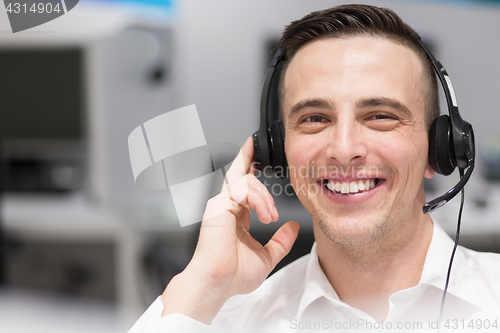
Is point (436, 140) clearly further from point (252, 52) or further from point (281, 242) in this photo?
point (252, 52)

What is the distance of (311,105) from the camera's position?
831 millimetres

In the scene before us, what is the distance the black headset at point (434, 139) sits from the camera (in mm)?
762

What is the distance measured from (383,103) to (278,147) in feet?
0.79

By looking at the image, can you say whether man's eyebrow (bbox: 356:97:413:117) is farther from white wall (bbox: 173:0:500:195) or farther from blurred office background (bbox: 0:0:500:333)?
blurred office background (bbox: 0:0:500:333)

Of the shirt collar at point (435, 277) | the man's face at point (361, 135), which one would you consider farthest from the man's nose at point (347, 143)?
the shirt collar at point (435, 277)

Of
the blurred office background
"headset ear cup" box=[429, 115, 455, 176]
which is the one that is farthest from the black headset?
the blurred office background

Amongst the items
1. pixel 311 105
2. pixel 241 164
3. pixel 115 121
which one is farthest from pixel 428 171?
pixel 115 121

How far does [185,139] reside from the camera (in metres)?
0.86

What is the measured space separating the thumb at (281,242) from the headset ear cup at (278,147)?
130 millimetres

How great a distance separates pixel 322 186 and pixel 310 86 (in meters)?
0.21

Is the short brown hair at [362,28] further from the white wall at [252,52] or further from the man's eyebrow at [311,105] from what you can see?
the white wall at [252,52]

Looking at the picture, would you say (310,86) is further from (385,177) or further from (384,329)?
(384,329)

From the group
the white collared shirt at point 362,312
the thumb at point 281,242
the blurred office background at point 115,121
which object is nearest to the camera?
the white collared shirt at point 362,312

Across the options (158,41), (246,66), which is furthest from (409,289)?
(158,41)
